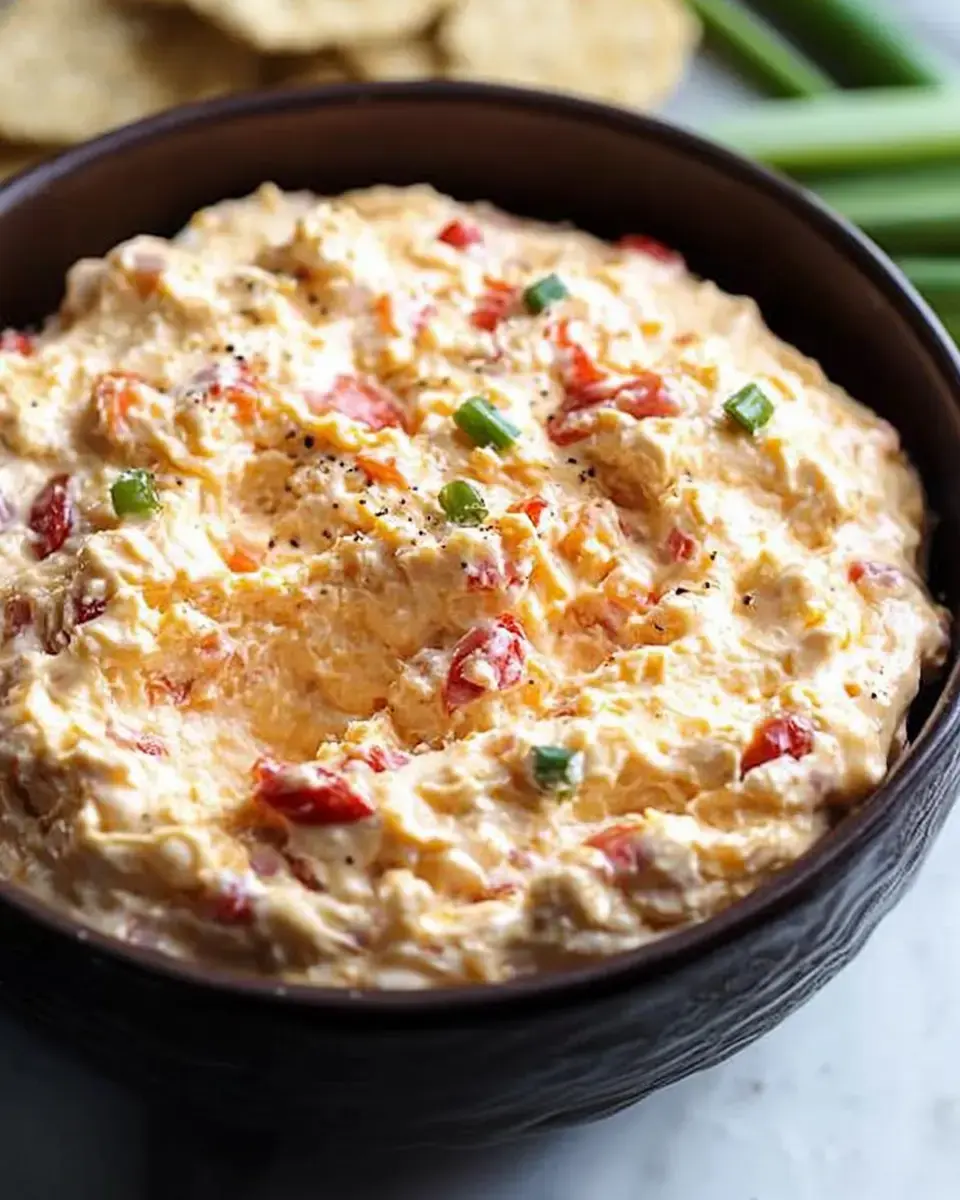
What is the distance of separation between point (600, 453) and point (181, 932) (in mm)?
894

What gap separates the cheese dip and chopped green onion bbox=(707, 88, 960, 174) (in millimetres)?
973

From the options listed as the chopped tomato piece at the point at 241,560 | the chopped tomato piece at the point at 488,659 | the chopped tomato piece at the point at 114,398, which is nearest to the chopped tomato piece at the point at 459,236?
the chopped tomato piece at the point at 114,398

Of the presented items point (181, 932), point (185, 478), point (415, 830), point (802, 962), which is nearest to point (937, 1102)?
point (802, 962)

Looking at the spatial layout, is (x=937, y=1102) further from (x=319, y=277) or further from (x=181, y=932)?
(x=319, y=277)

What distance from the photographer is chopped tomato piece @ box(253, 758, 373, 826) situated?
6.84 ft

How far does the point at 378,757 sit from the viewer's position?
218 cm

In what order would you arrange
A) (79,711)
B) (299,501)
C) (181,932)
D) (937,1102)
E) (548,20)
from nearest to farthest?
(181,932) < (79,711) < (299,501) < (937,1102) < (548,20)

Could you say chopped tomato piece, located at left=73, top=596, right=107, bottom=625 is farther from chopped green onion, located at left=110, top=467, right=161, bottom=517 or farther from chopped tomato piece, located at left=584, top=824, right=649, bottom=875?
chopped tomato piece, located at left=584, top=824, right=649, bottom=875

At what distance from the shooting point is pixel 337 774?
6.98 ft

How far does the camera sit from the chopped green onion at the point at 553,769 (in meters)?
2.12

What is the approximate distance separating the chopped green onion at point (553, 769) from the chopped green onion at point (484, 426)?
53 cm

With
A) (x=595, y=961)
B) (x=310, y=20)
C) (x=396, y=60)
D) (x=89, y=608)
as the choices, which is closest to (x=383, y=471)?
(x=89, y=608)

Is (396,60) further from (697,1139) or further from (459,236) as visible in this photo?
(697,1139)

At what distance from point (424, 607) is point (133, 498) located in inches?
16.6
